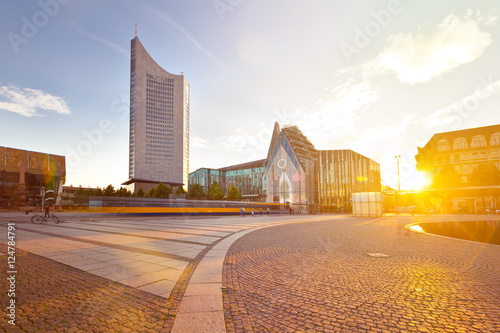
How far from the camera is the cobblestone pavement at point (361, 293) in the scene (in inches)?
130

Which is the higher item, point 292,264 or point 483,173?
point 483,173

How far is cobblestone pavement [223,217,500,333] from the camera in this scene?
3.31 m

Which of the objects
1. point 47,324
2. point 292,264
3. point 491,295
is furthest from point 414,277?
point 47,324

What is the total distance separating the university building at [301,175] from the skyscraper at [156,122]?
3983 centimetres

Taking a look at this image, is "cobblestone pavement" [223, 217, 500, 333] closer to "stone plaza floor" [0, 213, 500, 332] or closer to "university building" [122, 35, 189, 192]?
"stone plaza floor" [0, 213, 500, 332]

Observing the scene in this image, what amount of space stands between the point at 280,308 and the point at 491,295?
3404 millimetres

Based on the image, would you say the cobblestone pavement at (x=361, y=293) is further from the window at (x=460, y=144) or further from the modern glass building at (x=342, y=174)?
the modern glass building at (x=342, y=174)

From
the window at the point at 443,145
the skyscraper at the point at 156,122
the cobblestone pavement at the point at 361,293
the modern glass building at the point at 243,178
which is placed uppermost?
the skyscraper at the point at 156,122

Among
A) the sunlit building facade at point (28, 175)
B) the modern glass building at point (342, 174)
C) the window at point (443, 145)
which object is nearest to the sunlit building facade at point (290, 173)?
the modern glass building at point (342, 174)

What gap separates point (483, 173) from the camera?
150 feet

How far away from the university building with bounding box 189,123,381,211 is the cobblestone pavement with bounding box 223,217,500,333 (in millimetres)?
84171

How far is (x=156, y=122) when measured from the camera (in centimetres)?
16812

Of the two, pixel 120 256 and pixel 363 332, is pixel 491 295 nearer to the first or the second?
pixel 363 332

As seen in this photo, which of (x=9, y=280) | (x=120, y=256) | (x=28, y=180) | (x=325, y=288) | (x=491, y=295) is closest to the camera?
(x=491, y=295)
